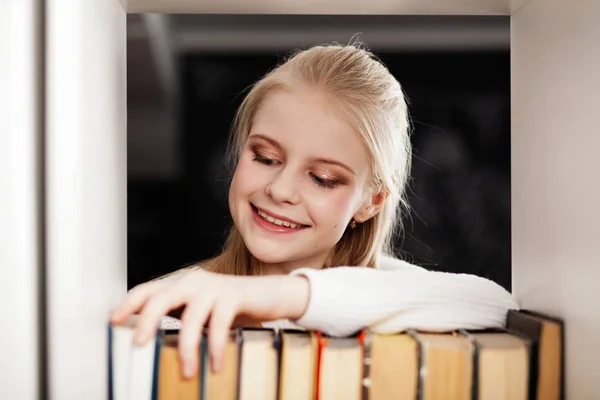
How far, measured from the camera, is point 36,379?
1.63 feet

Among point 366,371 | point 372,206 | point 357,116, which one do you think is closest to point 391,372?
point 366,371

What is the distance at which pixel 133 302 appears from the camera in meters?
0.54

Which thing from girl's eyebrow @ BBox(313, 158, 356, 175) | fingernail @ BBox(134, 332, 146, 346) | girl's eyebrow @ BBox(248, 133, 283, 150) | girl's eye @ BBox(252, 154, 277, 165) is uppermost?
girl's eyebrow @ BBox(248, 133, 283, 150)

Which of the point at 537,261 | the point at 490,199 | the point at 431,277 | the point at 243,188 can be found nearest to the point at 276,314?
the point at 431,277

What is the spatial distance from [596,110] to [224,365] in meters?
0.37

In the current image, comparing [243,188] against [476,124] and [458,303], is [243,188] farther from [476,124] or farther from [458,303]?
[476,124]

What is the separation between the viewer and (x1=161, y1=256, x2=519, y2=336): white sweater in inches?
22.3

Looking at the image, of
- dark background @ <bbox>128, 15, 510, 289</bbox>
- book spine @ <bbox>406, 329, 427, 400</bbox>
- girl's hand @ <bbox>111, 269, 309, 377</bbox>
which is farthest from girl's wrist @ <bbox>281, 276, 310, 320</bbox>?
dark background @ <bbox>128, 15, 510, 289</bbox>

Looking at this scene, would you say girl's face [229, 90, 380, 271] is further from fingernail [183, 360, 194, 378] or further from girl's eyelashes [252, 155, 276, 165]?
fingernail [183, 360, 194, 378]

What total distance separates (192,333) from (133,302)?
0.07 metres

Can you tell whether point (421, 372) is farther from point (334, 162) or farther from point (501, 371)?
point (334, 162)

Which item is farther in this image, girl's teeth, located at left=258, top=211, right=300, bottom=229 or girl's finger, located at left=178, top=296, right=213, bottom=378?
girl's teeth, located at left=258, top=211, right=300, bottom=229

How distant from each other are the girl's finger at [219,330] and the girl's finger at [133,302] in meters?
0.06

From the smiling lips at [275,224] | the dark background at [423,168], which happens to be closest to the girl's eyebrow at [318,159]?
the smiling lips at [275,224]
